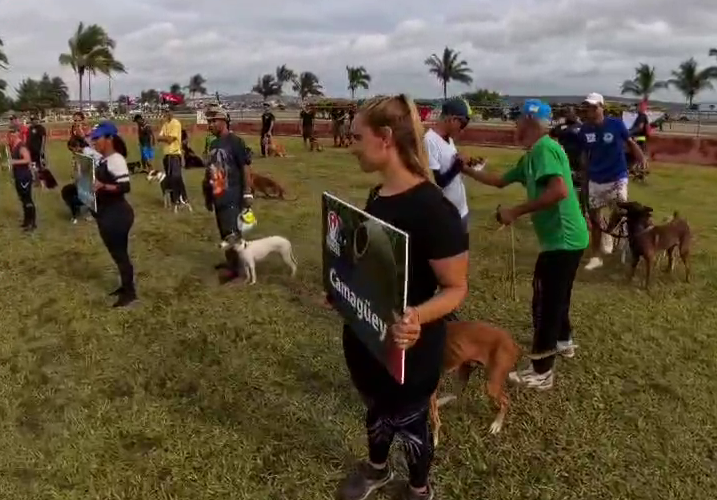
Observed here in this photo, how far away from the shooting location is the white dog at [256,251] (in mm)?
6777

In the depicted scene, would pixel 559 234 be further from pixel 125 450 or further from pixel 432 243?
pixel 125 450

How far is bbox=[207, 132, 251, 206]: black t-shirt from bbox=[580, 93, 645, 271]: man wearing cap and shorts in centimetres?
361

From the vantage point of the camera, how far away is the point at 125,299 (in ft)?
20.4

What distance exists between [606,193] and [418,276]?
5.42m

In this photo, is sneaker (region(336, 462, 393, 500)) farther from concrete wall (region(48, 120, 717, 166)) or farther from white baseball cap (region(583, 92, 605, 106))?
concrete wall (region(48, 120, 717, 166))

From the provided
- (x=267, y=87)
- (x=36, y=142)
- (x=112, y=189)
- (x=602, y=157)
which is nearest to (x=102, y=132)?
(x=112, y=189)

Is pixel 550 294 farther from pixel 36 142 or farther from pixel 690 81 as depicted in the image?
pixel 690 81

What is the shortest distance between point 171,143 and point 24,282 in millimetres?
4586

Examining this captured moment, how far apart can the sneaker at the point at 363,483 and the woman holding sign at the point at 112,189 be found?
3638 millimetres

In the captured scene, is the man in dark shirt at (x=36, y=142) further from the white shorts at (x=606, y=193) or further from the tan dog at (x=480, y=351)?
the tan dog at (x=480, y=351)

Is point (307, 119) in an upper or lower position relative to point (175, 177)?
upper

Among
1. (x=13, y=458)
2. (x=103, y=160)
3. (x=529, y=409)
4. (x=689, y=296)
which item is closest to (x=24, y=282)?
(x=103, y=160)

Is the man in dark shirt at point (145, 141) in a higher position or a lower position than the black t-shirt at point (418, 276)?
higher

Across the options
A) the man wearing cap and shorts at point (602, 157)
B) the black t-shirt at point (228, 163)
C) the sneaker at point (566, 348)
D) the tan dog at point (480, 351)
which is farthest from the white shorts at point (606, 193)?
the tan dog at point (480, 351)
